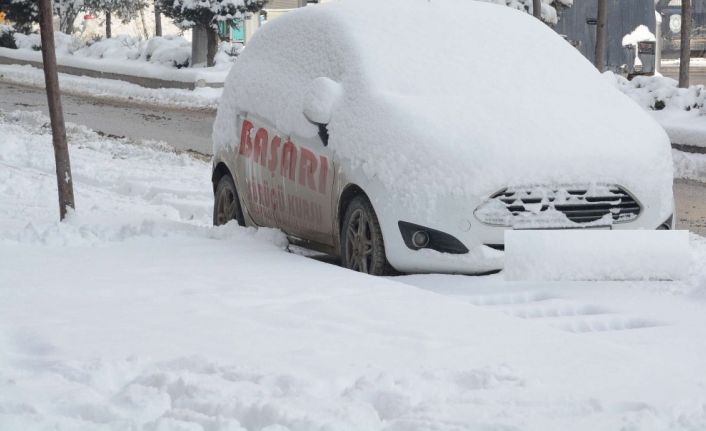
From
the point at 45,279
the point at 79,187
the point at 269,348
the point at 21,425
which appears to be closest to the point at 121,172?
the point at 79,187

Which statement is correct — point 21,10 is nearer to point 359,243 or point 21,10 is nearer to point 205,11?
point 205,11

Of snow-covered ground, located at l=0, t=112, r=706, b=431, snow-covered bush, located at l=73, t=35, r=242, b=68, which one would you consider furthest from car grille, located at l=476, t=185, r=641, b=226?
snow-covered bush, located at l=73, t=35, r=242, b=68

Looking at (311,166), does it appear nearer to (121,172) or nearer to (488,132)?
(488,132)

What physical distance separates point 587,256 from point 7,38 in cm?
3285

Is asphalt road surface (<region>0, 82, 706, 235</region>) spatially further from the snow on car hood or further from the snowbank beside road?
the snow on car hood

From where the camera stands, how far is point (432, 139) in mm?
8102

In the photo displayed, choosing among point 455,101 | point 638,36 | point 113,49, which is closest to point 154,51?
point 113,49

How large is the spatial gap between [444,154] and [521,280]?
0.80 metres

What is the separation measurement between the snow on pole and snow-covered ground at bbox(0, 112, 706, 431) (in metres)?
0.07

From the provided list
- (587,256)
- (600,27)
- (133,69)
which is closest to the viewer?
(587,256)

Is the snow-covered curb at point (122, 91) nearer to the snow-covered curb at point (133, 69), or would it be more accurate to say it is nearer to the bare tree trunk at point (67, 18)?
the snow-covered curb at point (133, 69)

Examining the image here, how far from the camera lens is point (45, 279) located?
771 centimetres

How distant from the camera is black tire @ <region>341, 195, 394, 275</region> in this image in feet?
26.9

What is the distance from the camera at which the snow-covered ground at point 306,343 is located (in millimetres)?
5000
